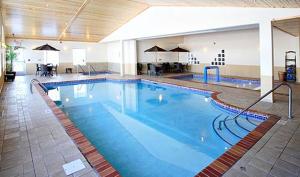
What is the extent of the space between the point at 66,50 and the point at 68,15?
6.61 metres

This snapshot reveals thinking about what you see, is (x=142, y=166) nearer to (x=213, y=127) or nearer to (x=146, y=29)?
(x=213, y=127)

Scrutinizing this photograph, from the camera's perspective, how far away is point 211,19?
25.0 feet

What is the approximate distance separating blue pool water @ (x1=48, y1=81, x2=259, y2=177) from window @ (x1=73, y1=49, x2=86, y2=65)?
8.84 m

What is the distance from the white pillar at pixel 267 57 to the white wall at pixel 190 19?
26 cm

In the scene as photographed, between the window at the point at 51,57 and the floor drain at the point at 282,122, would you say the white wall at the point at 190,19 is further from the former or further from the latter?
the window at the point at 51,57

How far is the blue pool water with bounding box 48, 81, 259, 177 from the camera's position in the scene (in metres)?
3.41

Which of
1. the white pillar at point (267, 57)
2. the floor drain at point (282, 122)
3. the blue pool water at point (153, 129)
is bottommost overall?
the blue pool water at point (153, 129)

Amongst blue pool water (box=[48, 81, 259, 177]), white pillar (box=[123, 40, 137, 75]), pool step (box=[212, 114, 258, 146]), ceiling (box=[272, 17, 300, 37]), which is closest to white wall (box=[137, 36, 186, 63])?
white pillar (box=[123, 40, 137, 75])

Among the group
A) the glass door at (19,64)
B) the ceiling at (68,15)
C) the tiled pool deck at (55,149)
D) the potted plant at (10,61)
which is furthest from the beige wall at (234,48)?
the glass door at (19,64)

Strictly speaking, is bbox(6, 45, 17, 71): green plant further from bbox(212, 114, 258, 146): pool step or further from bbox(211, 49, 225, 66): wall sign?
bbox(211, 49, 225, 66): wall sign

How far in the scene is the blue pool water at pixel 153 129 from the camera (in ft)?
11.2

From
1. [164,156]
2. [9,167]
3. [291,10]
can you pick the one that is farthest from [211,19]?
[9,167]

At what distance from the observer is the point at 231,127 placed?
4.86 metres

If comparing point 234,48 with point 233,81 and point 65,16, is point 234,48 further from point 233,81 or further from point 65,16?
point 65,16
